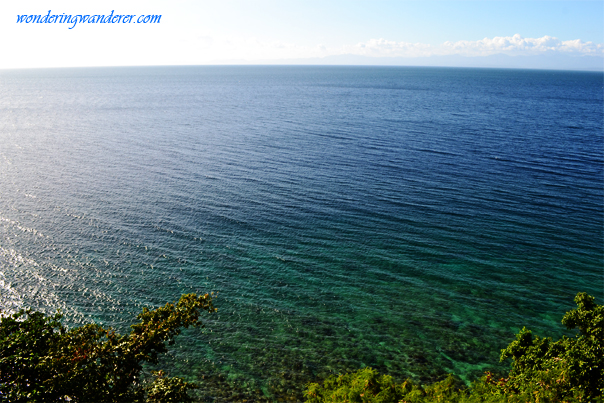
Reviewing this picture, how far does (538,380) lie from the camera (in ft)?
55.6

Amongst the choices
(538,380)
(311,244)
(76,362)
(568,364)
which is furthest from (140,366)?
(311,244)

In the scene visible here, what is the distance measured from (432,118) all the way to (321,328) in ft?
319

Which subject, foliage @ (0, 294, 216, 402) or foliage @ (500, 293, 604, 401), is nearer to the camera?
foliage @ (0, 294, 216, 402)

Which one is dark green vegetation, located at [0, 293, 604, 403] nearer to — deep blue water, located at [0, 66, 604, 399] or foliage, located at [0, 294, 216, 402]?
foliage, located at [0, 294, 216, 402]

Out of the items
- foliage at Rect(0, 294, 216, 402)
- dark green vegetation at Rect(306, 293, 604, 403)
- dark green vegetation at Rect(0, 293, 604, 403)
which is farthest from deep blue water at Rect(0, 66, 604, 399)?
foliage at Rect(0, 294, 216, 402)

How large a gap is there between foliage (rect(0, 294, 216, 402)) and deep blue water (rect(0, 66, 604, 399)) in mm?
8729

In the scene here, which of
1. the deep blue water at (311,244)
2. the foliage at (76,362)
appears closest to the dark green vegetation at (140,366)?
the foliage at (76,362)

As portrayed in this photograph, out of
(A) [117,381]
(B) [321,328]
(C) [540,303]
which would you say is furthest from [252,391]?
(C) [540,303]

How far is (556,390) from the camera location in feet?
51.7

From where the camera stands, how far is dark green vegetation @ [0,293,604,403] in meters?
14.6

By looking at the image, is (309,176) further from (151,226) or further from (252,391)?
(252,391)

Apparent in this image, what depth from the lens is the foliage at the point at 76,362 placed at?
14.4 m

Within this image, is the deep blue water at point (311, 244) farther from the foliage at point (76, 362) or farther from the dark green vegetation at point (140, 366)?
the foliage at point (76, 362)

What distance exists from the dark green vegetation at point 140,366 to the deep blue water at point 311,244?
757 centimetres
